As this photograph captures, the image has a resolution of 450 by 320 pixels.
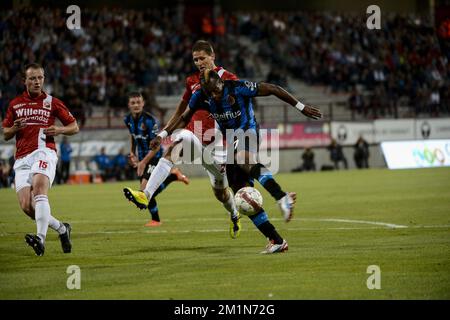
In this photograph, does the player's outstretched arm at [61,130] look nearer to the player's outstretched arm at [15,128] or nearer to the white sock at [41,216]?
the player's outstretched arm at [15,128]

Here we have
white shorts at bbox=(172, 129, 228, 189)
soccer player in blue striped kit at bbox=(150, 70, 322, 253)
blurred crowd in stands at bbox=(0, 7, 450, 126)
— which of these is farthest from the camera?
blurred crowd in stands at bbox=(0, 7, 450, 126)

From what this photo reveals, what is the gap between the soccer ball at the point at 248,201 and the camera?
36.8ft

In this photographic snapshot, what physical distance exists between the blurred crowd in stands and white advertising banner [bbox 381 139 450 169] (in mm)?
2222

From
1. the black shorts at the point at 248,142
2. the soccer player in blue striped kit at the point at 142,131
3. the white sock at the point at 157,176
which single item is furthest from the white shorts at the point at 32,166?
the soccer player in blue striped kit at the point at 142,131

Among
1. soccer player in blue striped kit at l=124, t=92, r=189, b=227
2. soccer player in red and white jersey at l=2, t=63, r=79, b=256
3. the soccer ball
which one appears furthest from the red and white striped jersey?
soccer player in blue striped kit at l=124, t=92, r=189, b=227

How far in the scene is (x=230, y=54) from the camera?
44875 millimetres

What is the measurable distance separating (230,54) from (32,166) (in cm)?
3388

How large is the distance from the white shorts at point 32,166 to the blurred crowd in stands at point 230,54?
2235cm

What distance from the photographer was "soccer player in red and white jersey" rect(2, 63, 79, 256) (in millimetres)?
11516

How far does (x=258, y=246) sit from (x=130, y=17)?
32.0 meters

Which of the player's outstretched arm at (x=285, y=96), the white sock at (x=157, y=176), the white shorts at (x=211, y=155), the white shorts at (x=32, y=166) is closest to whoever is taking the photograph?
the player's outstretched arm at (x=285, y=96)

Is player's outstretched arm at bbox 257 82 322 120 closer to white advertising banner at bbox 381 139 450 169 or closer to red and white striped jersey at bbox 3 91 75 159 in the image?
red and white striped jersey at bbox 3 91 75 159
